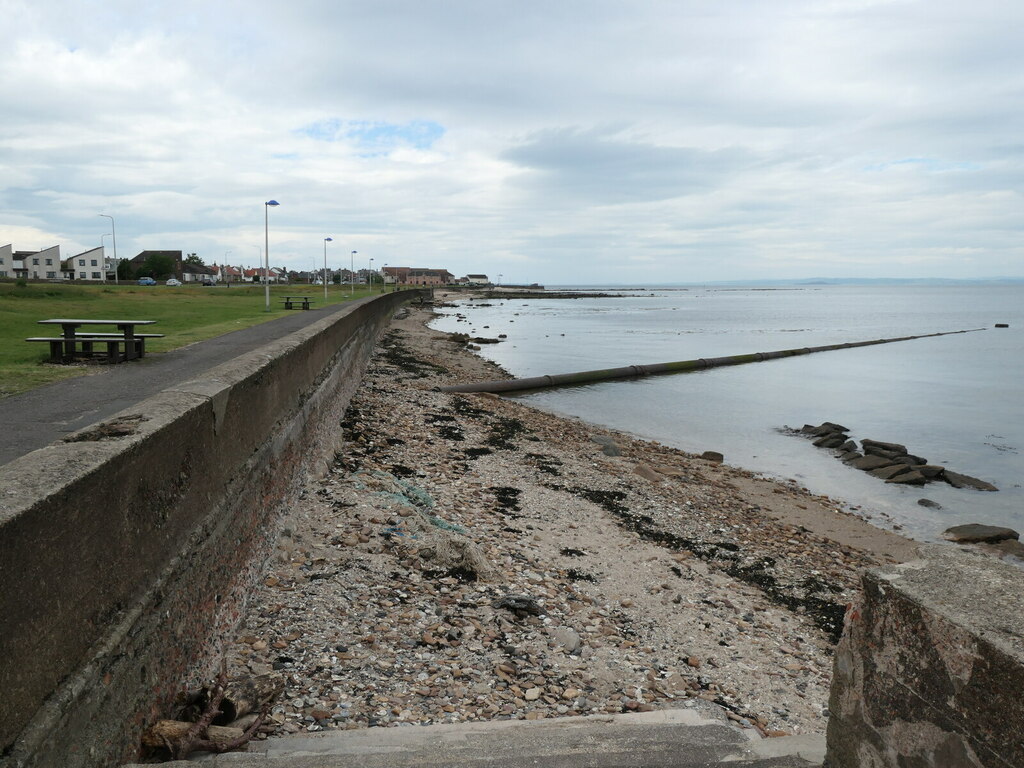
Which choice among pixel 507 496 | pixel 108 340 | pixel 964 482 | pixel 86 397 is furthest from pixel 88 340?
pixel 964 482

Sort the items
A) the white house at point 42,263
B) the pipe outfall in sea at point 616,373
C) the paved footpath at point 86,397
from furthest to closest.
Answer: the white house at point 42,263 → the pipe outfall in sea at point 616,373 → the paved footpath at point 86,397

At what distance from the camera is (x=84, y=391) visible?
869cm

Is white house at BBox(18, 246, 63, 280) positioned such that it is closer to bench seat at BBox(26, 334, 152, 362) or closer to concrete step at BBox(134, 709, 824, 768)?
bench seat at BBox(26, 334, 152, 362)

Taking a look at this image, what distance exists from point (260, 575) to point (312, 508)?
69.5 inches

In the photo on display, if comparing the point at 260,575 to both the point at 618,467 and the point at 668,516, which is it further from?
the point at 618,467

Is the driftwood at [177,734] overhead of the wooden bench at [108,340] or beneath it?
beneath

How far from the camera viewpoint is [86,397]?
8.21 metres

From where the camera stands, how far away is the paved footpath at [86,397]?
231 inches

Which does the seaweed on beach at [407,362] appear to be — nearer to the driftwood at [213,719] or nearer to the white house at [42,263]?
the driftwood at [213,719]

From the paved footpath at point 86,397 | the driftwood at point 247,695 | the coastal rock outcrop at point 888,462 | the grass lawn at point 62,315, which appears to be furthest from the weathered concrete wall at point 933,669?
the coastal rock outcrop at point 888,462

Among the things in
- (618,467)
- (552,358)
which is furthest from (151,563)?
(552,358)

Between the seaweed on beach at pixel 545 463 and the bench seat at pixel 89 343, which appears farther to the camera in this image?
the seaweed on beach at pixel 545 463

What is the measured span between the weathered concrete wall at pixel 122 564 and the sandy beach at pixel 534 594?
2.37 feet

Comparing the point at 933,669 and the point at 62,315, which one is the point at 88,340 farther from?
the point at 933,669
